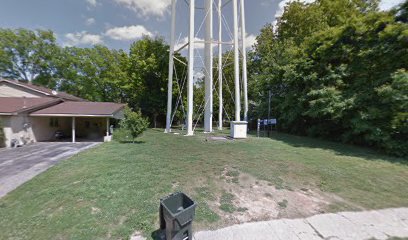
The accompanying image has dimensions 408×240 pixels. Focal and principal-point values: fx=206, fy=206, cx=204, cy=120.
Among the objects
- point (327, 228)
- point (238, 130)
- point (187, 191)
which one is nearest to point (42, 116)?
point (238, 130)

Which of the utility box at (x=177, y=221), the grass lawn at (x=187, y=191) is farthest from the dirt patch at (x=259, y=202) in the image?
the utility box at (x=177, y=221)

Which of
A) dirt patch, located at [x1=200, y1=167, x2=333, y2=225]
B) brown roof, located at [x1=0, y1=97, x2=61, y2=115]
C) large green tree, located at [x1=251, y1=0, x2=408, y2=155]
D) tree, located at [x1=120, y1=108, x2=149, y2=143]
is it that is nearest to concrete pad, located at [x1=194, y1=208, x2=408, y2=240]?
dirt patch, located at [x1=200, y1=167, x2=333, y2=225]

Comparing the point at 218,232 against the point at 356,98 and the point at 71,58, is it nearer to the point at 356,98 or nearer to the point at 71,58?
the point at 356,98

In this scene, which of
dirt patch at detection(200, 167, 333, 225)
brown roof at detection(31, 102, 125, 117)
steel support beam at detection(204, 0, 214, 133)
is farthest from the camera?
steel support beam at detection(204, 0, 214, 133)

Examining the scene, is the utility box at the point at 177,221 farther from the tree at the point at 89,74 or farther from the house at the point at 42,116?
the tree at the point at 89,74

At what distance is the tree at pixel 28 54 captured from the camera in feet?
94.7

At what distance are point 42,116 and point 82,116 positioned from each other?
150 inches

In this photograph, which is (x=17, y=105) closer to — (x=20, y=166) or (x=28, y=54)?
(x=20, y=166)

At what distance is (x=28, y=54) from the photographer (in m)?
30.3

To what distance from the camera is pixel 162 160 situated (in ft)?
27.3

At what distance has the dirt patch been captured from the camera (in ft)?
14.9

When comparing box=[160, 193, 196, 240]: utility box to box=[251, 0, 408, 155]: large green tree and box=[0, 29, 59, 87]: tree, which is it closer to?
box=[251, 0, 408, 155]: large green tree

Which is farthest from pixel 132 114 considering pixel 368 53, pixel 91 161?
pixel 368 53

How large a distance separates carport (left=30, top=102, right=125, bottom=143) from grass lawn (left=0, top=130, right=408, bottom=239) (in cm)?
807
